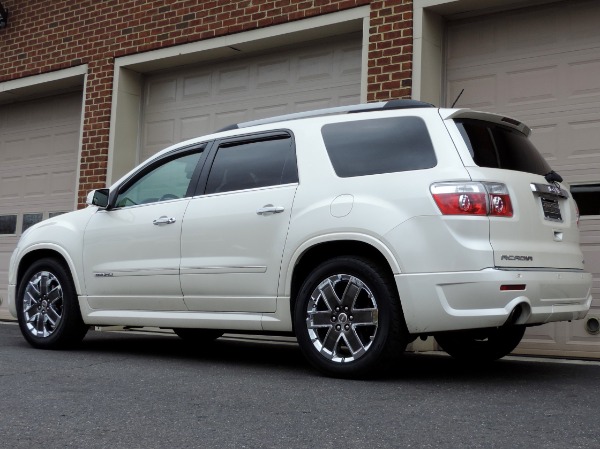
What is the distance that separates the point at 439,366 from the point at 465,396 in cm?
172

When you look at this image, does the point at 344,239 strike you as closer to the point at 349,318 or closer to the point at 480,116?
the point at 349,318

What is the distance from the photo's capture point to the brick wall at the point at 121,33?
892 cm

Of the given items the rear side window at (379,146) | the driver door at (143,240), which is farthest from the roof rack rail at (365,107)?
the driver door at (143,240)

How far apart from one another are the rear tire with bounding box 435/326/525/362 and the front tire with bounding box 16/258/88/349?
3.01m

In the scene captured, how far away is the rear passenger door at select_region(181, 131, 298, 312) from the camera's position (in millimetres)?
5852

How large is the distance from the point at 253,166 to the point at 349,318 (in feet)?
4.86

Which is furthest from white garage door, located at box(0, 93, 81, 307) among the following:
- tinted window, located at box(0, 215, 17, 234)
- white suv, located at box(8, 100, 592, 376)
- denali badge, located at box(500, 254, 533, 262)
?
denali badge, located at box(500, 254, 533, 262)

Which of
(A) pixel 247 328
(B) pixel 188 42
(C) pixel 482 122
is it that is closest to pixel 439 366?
(A) pixel 247 328

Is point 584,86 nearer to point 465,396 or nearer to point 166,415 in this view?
point 465,396

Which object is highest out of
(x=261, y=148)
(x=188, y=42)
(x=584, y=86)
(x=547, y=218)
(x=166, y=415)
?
(x=188, y=42)

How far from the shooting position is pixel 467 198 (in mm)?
5082

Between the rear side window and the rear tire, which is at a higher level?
the rear side window

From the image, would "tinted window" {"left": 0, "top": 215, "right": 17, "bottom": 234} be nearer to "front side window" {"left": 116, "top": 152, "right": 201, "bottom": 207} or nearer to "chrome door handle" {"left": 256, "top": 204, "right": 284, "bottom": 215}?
"front side window" {"left": 116, "top": 152, "right": 201, "bottom": 207}

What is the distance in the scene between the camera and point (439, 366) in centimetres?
644
